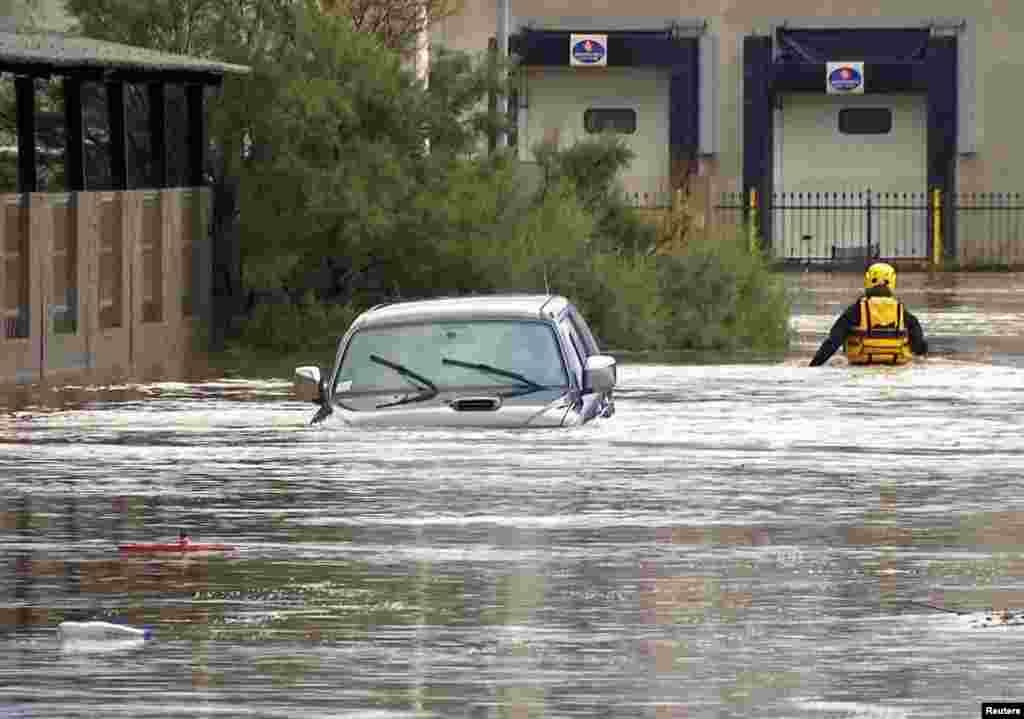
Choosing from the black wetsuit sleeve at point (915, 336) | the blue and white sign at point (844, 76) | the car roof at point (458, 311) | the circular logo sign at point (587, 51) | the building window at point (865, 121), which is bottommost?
the black wetsuit sleeve at point (915, 336)

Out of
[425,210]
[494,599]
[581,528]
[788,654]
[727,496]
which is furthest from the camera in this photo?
[425,210]

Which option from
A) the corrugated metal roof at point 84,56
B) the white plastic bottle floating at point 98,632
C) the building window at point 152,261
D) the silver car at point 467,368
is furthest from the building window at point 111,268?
the white plastic bottle floating at point 98,632

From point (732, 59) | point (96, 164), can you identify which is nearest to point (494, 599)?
point (96, 164)

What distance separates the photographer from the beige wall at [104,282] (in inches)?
1220

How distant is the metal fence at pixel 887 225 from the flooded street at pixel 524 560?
3124 cm

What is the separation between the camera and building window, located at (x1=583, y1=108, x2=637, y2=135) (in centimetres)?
6059

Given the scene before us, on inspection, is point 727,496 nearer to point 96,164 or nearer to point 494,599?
point 494,599

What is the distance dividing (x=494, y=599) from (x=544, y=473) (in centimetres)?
638

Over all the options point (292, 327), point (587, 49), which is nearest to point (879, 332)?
point (292, 327)

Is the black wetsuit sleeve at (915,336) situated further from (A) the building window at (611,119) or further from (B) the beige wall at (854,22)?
(A) the building window at (611,119)

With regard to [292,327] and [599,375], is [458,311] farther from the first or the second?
[292,327]

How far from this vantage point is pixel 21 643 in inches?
508

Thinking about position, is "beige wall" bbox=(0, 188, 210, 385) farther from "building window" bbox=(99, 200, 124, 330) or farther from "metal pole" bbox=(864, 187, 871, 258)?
"metal pole" bbox=(864, 187, 871, 258)

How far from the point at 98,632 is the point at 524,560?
3327 millimetres
